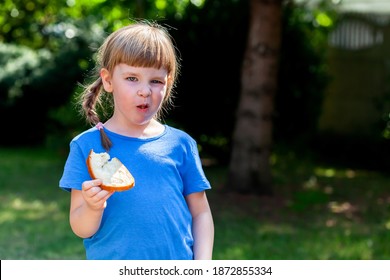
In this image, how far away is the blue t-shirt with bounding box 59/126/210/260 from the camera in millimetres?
2332

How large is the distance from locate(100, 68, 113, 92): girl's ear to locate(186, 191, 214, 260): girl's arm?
19.2 inches

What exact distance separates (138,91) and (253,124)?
5.49 metres

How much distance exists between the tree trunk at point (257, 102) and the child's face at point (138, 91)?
5347mm

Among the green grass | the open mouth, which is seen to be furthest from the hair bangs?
the green grass

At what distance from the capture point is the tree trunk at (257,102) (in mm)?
7641

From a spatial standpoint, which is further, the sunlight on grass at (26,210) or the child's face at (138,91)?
the sunlight on grass at (26,210)

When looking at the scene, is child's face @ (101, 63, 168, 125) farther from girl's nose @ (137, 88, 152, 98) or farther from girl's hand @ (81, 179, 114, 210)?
girl's hand @ (81, 179, 114, 210)

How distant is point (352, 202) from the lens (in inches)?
314

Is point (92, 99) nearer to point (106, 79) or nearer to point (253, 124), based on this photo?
point (106, 79)

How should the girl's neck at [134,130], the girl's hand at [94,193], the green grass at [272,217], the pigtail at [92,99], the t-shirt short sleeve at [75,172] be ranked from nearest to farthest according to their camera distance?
the girl's hand at [94,193], the t-shirt short sleeve at [75,172], the girl's neck at [134,130], the pigtail at [92,99], the green grass at [272,217]

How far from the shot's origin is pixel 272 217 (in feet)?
23.1

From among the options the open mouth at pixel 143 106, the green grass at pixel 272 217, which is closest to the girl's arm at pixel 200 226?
the open mouth at pixel 143 106

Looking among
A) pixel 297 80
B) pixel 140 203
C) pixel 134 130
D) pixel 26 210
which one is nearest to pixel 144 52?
pixel 134 130

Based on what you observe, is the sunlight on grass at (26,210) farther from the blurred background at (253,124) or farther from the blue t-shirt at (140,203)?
the blue t-shirt at (140,203)
